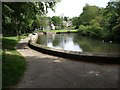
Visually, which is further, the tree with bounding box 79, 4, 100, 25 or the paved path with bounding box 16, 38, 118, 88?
Result: the tree with bounding box 79, 4, 100, 25

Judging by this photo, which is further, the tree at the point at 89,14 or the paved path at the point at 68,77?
the tree at the point at 89,14

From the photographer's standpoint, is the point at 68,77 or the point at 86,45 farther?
the point at 86,45

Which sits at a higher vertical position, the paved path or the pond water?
the paved path

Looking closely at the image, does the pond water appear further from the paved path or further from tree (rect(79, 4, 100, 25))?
tree (rect(79, 4, 100, 25))

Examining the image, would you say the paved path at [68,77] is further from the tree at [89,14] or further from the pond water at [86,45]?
the tree at [89,14]

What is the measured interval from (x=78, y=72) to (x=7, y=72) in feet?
9.55

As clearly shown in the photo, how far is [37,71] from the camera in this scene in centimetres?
875

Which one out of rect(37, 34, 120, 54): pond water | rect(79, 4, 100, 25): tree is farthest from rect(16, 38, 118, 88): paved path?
rect(79, 4, 100, 25): tree

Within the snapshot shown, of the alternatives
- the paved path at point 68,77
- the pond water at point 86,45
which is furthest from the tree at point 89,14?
the paved path at point 68,77

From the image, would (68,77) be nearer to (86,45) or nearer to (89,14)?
(86,45)

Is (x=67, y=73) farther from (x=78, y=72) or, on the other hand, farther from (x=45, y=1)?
(x=45, y=1)

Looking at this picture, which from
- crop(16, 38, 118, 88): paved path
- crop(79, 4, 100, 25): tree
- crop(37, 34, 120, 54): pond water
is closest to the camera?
crop(16, 38, 118, 88): paved path

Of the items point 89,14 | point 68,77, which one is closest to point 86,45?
point 68,77

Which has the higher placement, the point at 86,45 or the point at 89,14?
the point at 89,14
